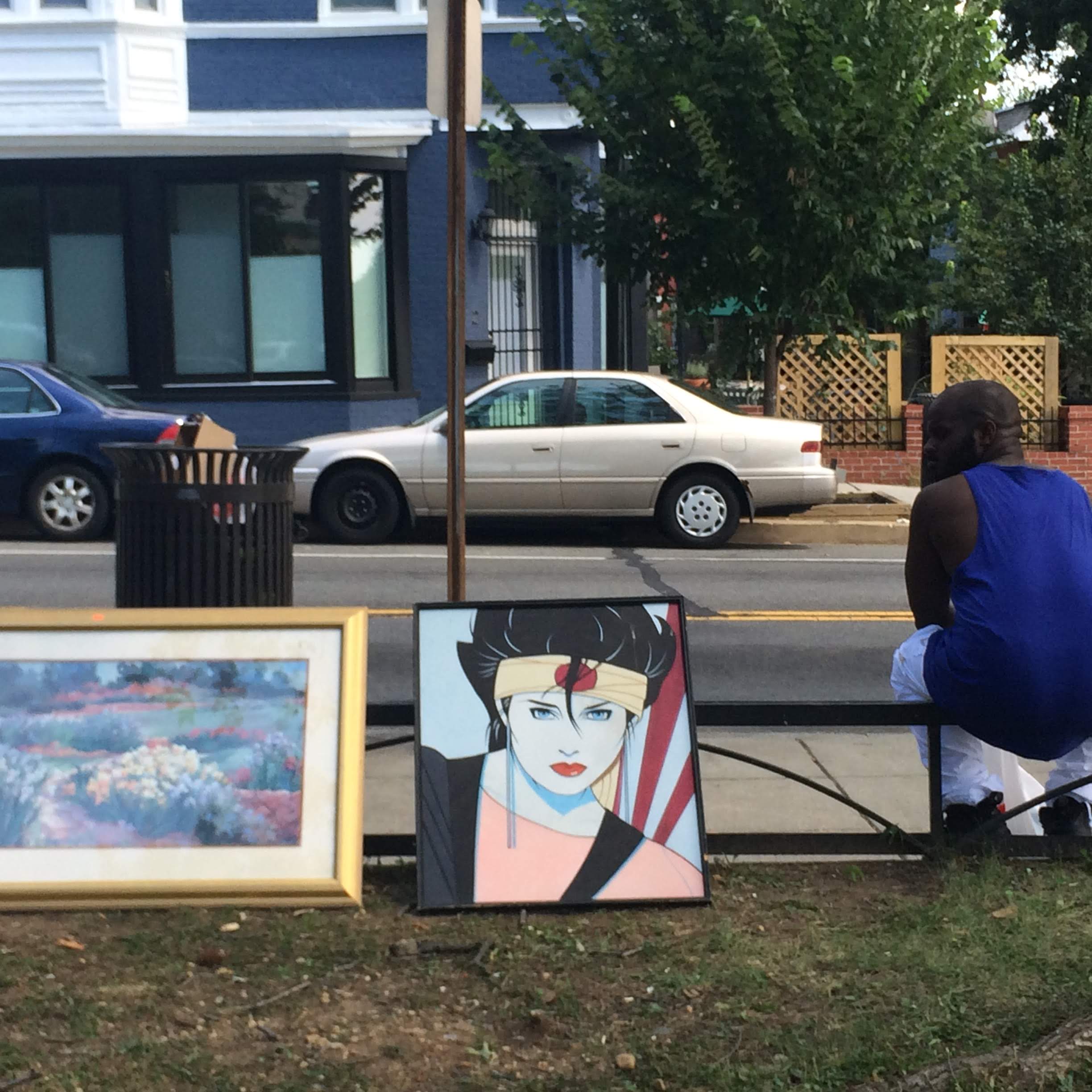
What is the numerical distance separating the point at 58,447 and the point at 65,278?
539 centimetres

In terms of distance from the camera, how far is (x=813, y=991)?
3.60 m

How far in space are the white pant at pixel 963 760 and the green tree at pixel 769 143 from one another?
9.94m

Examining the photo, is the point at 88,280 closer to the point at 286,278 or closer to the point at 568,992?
the point at 286,278

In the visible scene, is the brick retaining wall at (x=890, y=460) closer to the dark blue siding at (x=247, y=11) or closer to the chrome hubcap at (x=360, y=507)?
the chrome hubcap at (x=360, y=507)

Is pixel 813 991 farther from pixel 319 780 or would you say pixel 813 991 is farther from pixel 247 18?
pixel 247 18

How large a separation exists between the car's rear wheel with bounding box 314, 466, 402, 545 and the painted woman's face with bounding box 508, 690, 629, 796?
364 inches

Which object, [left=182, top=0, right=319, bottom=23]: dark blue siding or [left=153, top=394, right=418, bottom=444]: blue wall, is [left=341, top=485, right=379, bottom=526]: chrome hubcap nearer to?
[left=153, top=394, right=418, bottom=444]: blue wall

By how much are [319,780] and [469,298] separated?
14.8m

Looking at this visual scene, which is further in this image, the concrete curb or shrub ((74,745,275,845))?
the concrete curb

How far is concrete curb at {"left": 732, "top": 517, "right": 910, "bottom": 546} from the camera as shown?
46.8 feet

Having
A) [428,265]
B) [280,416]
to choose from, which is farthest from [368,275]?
[280,416]

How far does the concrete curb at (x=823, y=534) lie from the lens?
561 inches

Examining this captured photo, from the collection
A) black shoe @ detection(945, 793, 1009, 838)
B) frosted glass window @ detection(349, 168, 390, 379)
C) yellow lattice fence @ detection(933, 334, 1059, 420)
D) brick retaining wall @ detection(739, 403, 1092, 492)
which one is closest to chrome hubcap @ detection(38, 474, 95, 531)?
frosted glass window @ detection(349, 168, 390, 379)

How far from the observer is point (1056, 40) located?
2870 cm
